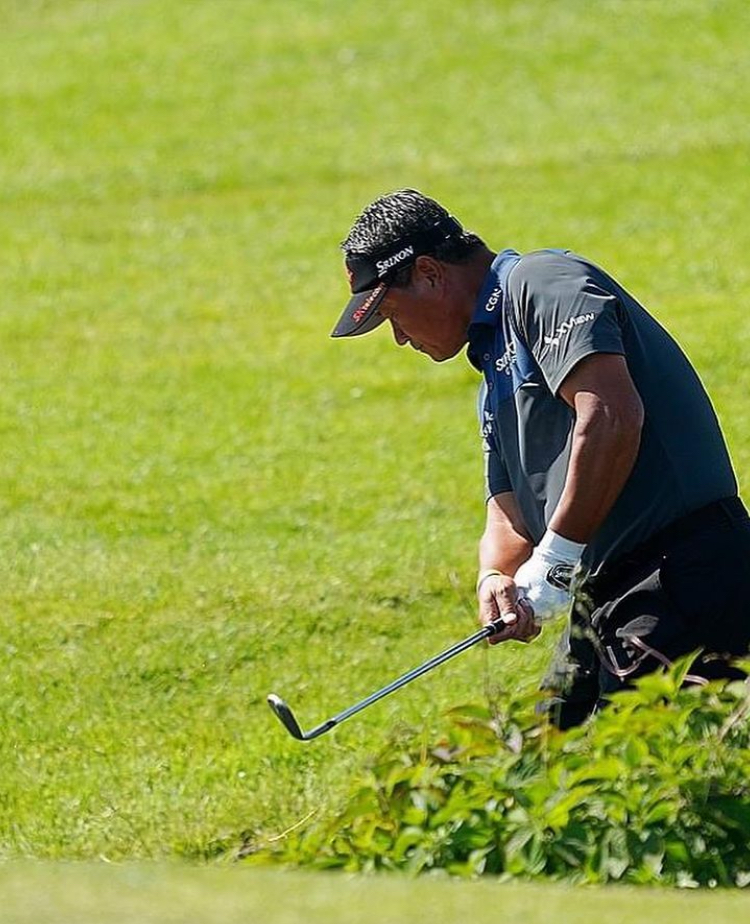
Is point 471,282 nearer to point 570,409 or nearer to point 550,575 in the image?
point 570,409

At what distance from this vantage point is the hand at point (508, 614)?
17.1ft

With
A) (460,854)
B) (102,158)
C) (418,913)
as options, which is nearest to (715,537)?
(460,854)

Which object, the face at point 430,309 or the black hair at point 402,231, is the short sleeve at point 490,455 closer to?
the face at point 430,309

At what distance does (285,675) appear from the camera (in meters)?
7.86

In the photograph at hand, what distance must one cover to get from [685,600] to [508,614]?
0.47m

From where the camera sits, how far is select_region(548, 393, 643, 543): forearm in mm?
4973

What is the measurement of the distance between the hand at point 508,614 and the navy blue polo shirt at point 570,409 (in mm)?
238

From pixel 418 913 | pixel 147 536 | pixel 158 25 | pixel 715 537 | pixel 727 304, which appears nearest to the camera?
pixel 418 913

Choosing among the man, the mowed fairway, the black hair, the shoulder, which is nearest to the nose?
the man

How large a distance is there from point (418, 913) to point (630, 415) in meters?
1.55

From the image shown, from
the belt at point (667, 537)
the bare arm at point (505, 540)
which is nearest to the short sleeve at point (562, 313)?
the belt at point (667, 537)

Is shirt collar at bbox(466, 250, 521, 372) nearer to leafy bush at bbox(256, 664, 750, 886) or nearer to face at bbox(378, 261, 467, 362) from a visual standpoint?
face at bbox(378, 261, 467, 362)

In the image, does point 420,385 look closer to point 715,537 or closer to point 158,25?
point 715,537

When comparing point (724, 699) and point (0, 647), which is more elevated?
point (724, 699)
